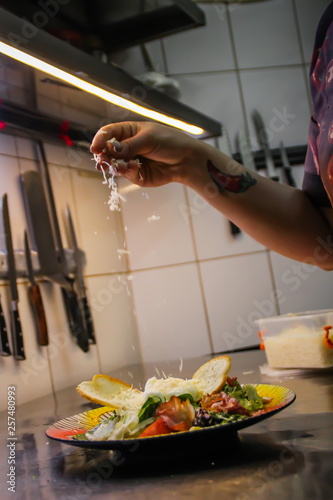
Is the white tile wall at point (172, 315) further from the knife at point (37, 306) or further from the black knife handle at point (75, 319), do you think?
the knife at point (37, 306)

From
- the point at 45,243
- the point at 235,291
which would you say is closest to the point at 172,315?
the point at 235,291

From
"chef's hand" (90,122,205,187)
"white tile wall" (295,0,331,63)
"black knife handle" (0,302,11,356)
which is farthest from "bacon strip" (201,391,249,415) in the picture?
"white tile wall" (295,0,331,63)

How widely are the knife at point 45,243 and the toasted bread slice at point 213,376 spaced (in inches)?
30.9

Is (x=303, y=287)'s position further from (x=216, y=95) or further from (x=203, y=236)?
(x=216, y=95)

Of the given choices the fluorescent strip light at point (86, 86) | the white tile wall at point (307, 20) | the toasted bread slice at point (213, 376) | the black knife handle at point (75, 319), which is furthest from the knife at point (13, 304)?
the white tile wall at point (307, 20)

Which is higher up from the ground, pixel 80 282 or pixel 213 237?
pixel 213 237

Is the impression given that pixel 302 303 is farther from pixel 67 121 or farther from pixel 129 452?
pixel 129 452

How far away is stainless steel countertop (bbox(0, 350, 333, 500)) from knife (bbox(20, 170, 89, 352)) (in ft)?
2.27

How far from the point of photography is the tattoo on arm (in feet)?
2.84

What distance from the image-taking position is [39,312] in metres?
1.30

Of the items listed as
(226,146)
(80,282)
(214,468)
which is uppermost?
(226,146)

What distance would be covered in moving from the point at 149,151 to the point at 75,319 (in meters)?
0.80

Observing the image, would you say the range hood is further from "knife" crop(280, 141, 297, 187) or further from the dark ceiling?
"knife" crop(280, 141, 297, 187)

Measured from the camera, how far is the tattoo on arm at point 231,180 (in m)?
0.86
